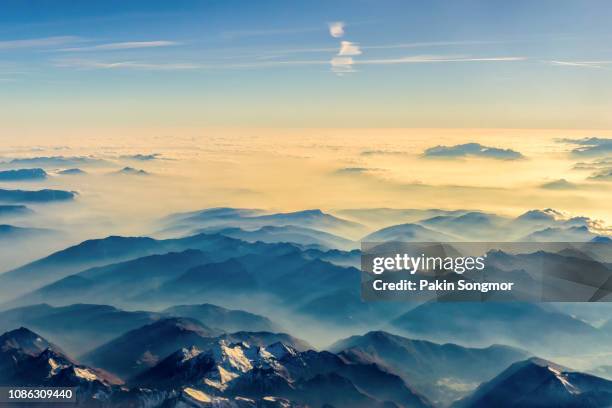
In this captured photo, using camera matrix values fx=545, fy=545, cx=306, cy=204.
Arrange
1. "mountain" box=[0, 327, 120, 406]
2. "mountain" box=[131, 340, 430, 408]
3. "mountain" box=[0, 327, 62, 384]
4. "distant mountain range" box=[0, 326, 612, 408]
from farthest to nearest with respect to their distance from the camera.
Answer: "mountain" box=[0, 327, 62, 384], "mountain" box=[131, 340, 430, 408], "mountain" box=[0, 327, 120, 406], "distant mountain range" box=[0, 326, 612, 408]

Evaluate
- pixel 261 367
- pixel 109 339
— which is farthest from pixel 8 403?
pixel 261 367

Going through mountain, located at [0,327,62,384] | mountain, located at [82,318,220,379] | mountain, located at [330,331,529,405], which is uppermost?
mountain, located at [0,327,62,384]

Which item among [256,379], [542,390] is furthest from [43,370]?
[542,390]

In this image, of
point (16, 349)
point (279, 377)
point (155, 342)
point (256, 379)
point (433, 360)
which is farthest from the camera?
point (433, 360)

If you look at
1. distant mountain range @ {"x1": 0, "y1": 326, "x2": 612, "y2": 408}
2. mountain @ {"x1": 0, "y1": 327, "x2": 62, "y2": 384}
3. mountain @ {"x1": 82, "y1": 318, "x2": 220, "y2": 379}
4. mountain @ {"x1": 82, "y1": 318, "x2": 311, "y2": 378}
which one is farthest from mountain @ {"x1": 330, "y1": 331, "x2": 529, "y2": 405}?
mountain @ {"x1": 0, "y1": 327, "x2": 62, "y2": 384}

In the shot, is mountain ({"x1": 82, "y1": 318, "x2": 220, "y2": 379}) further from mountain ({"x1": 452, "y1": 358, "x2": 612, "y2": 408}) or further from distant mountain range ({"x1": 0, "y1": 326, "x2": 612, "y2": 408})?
mountain ({"x1": 452, "y1": 358, "x2": 612, "y2": 408})

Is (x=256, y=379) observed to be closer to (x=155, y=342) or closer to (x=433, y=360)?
(x=155, y=342)
